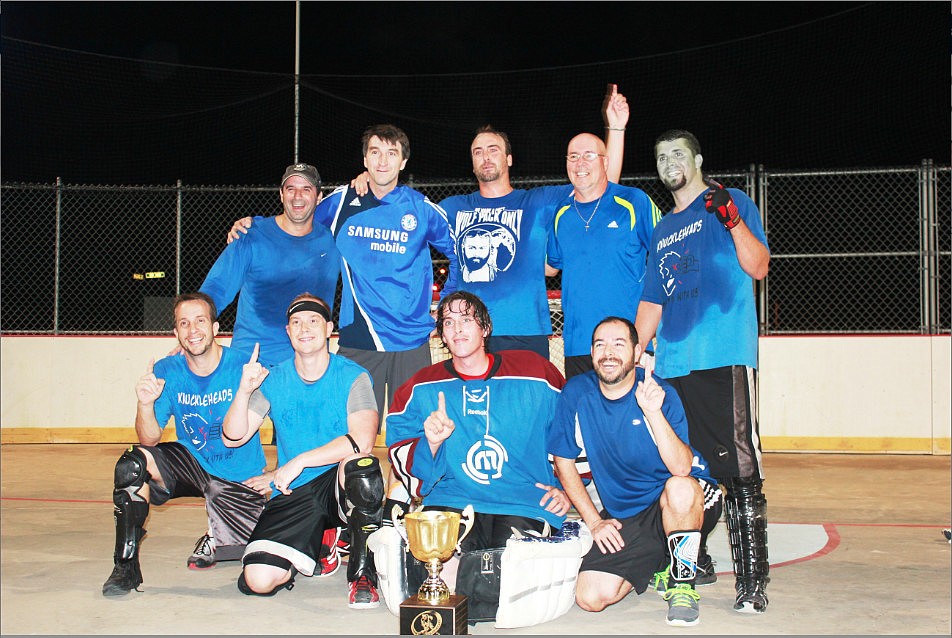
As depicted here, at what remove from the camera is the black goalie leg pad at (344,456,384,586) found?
3947mm

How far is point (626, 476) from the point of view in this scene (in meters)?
3.91

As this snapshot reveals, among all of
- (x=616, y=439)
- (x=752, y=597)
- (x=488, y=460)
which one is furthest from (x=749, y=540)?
(x=488, y=460)

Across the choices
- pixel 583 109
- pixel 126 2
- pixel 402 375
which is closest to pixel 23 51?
pixel 126 2

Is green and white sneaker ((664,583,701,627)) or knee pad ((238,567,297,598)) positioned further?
knee pad ((238,567,297,598))

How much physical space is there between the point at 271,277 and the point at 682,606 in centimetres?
276

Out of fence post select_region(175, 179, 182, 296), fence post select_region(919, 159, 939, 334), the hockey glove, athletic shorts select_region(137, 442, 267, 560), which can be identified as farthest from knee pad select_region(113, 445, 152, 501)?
fence post select_region(919, 159, 939, 334)

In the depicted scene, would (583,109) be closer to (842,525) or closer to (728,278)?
(842,525)

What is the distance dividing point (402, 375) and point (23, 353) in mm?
6511

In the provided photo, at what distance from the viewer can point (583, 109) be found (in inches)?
629

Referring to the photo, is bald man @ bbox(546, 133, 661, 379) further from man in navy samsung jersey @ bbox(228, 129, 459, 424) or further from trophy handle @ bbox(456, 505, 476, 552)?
trophy handle @ bbox(456, 505, 476, 552)

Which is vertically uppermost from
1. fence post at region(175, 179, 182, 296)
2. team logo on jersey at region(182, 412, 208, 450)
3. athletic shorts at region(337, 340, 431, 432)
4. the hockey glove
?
fence post at region(175, 179, 182, 296)

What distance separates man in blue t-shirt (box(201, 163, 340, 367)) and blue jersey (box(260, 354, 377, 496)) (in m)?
0.70

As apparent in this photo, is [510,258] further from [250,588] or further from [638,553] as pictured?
[250,588]

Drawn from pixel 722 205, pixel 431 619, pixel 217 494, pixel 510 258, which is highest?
pixel 722 205
